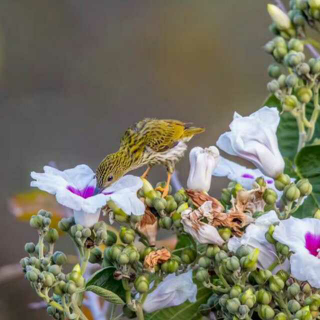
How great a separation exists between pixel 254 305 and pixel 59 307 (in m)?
0.38

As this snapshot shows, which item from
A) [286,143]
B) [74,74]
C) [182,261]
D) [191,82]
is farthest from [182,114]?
[182,261]

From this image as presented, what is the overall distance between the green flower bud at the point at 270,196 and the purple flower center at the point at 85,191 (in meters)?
0.36

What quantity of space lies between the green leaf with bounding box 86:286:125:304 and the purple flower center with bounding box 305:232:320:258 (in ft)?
1.27

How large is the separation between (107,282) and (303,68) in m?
0.71

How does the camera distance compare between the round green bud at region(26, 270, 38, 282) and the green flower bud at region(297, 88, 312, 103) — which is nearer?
the round green bud at region(26, 270, 38, 282)

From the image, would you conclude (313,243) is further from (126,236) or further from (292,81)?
(292,81)

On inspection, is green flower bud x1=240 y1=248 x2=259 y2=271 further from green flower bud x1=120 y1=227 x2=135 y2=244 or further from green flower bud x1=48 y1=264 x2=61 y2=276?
green flower bud x1=48 y1=264 x2=61 y2=276

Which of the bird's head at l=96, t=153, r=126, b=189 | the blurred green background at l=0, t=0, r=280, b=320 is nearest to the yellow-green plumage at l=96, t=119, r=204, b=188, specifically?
the bird's head at l=96, t=153, r=126, b=189

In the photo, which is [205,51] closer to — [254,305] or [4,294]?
[4,294]

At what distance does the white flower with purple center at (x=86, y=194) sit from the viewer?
1902 millimetres

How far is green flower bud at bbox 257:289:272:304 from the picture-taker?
179cm

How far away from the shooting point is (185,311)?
2.09 metres

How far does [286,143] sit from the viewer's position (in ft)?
8.43

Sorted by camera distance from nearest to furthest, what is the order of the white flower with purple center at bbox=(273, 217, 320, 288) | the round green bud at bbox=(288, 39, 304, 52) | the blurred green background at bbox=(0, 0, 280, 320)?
the white flower with purple center at bbox=(273, 217, 320, 288) → the round green bud at bbox=(288, 39, 304, 52) → the blurred green background at bbox=(0, 0, 280, 320)
